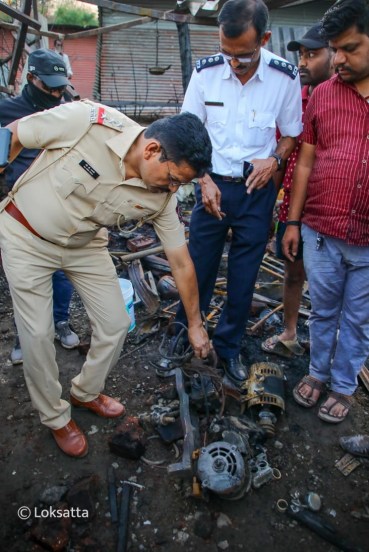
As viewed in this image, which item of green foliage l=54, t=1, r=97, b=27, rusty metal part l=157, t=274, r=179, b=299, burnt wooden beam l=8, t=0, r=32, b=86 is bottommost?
rusty metal part l=157, t=274, r=179, b=299

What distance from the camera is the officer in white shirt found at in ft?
9.17

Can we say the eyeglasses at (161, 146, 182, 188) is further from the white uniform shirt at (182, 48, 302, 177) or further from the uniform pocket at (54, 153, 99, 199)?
A: the white uniform shirt at (182, 48, 302, 177)

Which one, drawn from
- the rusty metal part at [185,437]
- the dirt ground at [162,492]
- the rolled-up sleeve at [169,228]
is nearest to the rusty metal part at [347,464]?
the dirt ground at [162,492]

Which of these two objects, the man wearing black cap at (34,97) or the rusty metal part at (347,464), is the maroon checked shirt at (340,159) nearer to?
the rusty metal part at (347,464)

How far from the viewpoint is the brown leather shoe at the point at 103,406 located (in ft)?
10.0

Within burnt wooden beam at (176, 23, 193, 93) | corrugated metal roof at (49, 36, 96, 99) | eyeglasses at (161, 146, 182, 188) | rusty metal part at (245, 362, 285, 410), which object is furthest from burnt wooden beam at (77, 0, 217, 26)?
corrugated metal roof at (49, 36, 96, 99)

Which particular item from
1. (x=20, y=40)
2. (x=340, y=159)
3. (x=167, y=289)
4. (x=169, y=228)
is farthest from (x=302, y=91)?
(x=20, y=40)

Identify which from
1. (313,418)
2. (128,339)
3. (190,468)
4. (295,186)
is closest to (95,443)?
(190,468)

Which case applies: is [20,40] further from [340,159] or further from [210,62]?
[340,159]

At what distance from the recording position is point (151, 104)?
952cm

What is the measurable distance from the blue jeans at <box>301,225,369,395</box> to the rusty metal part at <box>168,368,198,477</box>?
115cm

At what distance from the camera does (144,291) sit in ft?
15.2

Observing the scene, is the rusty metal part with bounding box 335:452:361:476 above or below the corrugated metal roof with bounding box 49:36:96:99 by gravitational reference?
below

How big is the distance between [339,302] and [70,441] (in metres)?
2.26
